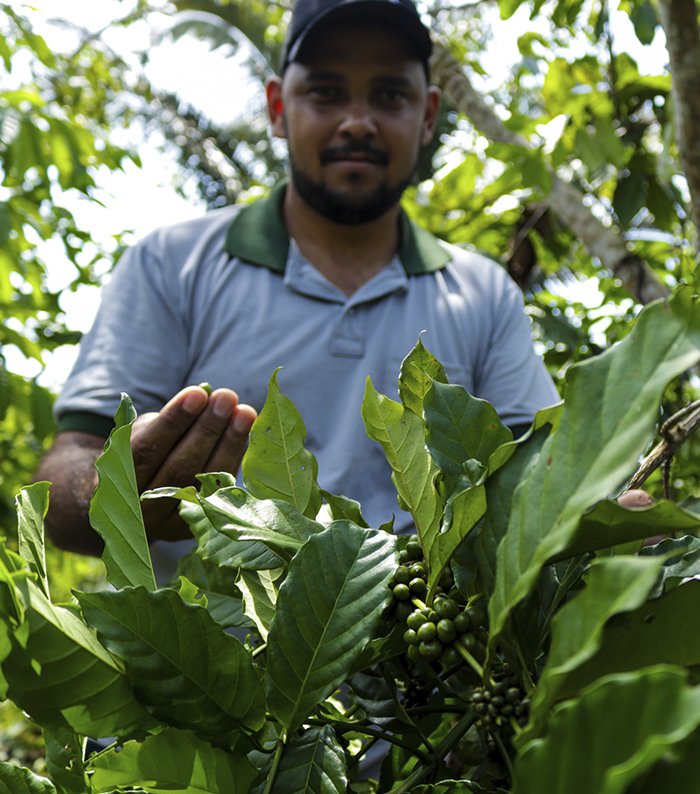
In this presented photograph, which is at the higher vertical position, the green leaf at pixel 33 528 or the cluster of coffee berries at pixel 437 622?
the green leaf at pixel 33 528

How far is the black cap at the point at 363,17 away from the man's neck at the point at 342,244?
1.18 ft

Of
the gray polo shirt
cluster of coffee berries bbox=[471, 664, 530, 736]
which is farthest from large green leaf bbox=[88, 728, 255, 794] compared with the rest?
the gray polo shirt

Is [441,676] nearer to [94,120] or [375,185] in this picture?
[375,185]

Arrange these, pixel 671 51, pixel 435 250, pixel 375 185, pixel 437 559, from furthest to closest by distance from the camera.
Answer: pixel 435 250
pixel 375 185
pixel 671 51
pixel 437 559

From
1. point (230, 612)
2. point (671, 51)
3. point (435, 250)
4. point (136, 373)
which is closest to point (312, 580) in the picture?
point (230, 612)

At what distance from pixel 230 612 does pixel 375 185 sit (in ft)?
4.34

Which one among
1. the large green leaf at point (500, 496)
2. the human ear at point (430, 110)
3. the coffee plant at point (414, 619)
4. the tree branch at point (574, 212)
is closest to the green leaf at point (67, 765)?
the coffee plant at point (414, 619)

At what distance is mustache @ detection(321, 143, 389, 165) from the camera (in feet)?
5.02

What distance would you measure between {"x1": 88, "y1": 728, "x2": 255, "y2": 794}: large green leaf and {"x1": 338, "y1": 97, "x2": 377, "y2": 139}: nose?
4.68ft

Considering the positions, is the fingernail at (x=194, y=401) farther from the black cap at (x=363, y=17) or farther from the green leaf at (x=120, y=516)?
the black cap at (x=363, y=17)

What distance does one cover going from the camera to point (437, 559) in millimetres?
287

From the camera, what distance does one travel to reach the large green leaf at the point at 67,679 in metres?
0.24

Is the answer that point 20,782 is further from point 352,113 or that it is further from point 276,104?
point 276,104

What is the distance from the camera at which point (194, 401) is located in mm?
690
